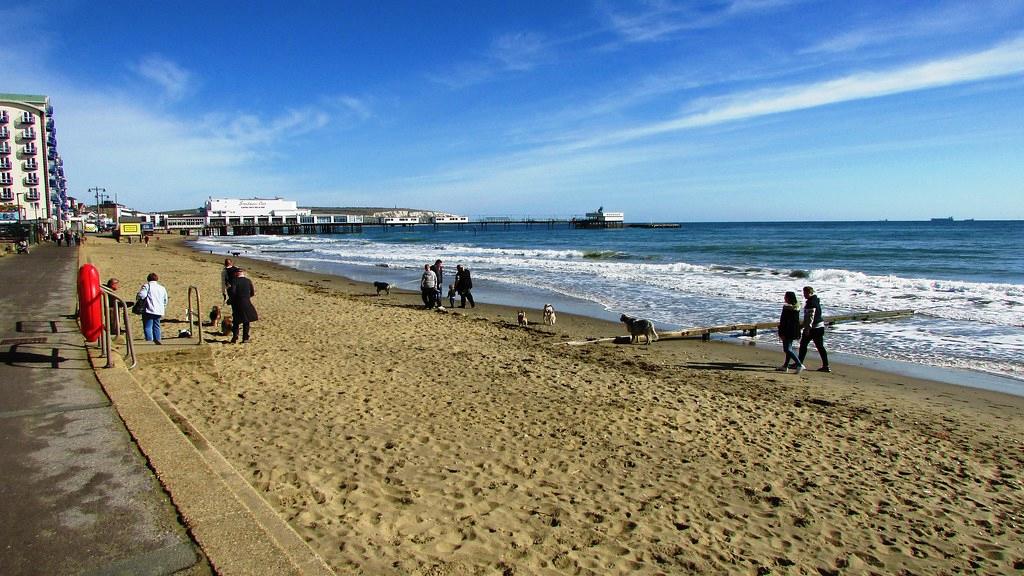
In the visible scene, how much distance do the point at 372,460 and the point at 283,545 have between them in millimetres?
1875

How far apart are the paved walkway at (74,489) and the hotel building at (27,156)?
240 ft

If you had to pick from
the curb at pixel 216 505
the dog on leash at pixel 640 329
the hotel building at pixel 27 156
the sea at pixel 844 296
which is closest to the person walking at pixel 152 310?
the curb at pixel 216 505

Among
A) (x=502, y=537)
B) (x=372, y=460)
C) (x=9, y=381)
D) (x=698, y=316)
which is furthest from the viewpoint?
(x=698, y=316)

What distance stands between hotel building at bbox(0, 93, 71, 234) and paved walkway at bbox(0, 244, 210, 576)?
73194 millimetres

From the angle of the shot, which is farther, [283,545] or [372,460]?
[372,460]

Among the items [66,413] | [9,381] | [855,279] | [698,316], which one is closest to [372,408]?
[66,413]

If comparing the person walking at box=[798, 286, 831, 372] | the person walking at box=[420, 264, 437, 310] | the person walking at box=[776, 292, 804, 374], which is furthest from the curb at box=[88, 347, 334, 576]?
the person walking at box=[420, 264, 437, 310]

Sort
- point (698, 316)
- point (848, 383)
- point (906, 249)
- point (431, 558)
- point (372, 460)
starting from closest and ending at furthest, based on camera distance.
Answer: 1. point (431, 558)
2. point (372, 460)
3. point (848, 383)
4. point (698, 316)
5. point (906, 249)

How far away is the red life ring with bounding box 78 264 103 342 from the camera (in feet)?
23.5

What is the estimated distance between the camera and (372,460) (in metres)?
5.22

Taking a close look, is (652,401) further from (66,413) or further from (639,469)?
(66,413)

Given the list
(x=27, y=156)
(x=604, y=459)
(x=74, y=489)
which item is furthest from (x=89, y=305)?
(x=27, y=156)

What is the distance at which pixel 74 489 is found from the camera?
392 cm

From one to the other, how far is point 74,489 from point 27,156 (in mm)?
85410
